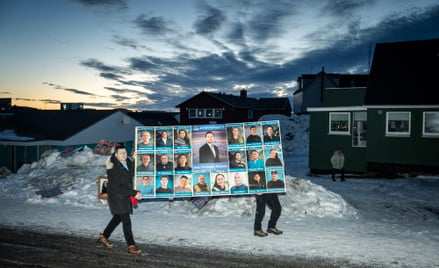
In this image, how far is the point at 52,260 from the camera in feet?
20.2

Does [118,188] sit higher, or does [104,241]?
[118,188]

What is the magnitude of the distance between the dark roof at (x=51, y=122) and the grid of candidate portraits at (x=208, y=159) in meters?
20.7

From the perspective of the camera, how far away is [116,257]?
632 cm

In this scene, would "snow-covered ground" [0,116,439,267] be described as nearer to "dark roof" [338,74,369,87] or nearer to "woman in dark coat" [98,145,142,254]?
"woman in dark coat" [98,145,142,254]

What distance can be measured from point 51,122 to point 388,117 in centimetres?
2779

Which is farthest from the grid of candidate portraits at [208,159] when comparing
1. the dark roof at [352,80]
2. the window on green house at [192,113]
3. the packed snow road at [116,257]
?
the dark roof at [352,80]

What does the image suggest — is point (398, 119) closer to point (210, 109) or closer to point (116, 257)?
point (116, 257)

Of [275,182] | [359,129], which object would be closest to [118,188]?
[275,182]

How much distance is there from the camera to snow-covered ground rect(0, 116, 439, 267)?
6879mm

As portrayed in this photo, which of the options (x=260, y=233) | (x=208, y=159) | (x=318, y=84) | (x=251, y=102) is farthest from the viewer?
(x=251, y=102)

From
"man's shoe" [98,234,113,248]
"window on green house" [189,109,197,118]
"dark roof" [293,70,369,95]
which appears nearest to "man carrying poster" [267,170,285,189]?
"man's shoe" [98,234,113,248]

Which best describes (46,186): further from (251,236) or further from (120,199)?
(251,236)

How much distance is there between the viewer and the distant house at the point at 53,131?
85.6 ft

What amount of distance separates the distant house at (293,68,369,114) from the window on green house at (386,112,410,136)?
3328 centimetres
